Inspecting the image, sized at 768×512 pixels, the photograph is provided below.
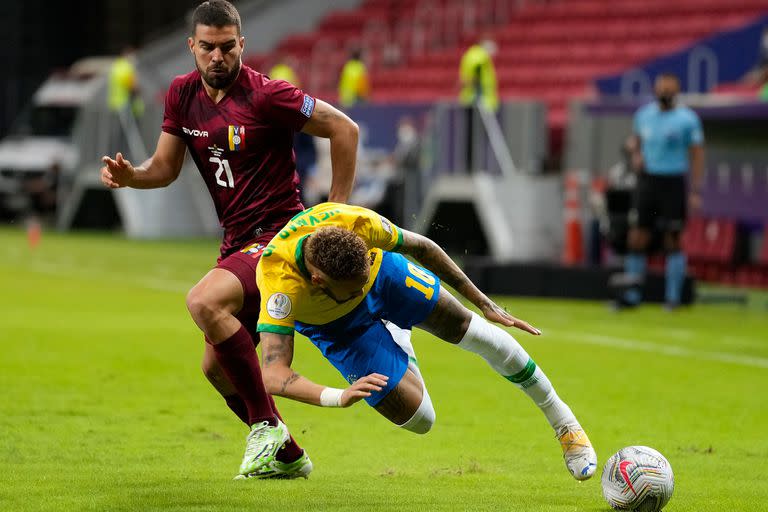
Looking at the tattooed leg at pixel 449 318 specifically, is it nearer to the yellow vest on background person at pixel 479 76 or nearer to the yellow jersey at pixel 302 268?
the yellow jersey at pixel 302 268

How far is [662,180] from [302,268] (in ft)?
32.7

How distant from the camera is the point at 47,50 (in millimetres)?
38406

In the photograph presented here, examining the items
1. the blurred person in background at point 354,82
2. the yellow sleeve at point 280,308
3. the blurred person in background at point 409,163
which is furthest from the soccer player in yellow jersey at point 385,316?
the blurred person in background at point 354,82

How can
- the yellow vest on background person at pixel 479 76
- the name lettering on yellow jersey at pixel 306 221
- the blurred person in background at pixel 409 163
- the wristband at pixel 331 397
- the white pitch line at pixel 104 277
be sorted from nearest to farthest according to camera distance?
the wristband at pixel 331 397, the name lettering on yellow jersey at pixel 306 221, the white pitch line at pixel 104 277, the blurred person in background at pixel 409 163, the yellow vest on background person at pixel 479 76

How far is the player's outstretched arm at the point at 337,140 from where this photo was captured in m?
6.79

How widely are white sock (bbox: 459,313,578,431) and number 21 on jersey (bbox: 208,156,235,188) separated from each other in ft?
4.06

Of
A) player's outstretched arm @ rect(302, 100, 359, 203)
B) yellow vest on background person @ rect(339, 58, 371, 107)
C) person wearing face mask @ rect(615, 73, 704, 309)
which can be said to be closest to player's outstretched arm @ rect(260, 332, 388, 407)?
player's outstretched arm @ rect(302, 100, 359, 203)

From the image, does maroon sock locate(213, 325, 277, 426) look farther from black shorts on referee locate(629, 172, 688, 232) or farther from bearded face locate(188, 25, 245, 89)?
black shorts on referee locate(629, 172, 688, 232)

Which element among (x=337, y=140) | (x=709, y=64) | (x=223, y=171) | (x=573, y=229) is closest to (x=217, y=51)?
(x=223, y=171)

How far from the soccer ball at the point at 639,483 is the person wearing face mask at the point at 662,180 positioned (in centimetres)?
944

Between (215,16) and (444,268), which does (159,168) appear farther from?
(444,268)

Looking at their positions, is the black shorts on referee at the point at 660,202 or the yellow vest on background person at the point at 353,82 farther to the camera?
the yellow vest on background person at the point at 353,82

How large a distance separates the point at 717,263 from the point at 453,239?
629 cm

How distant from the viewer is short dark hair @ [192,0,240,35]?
21.6 ft
